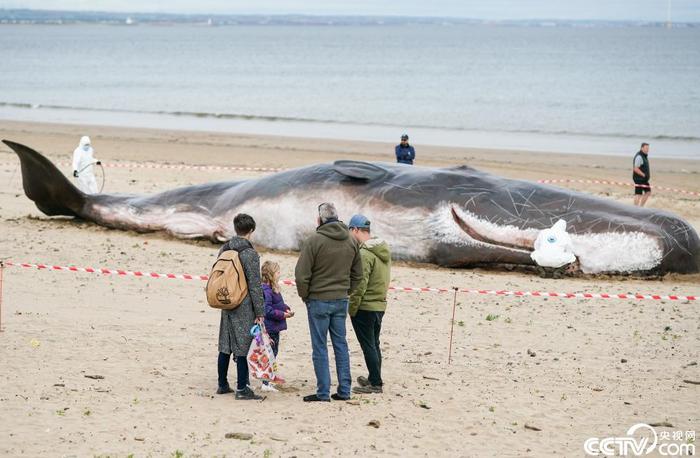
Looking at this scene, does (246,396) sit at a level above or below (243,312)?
below

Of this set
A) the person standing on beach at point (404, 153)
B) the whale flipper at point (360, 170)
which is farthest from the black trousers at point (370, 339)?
the person standing on beach at point (404, 153)

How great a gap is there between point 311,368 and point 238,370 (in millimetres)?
1312

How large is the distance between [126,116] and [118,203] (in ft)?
123

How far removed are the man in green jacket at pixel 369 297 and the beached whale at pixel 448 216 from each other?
17.8ft

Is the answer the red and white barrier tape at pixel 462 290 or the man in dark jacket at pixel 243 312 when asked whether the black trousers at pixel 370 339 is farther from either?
the red and white barrier tape at pixel 462 290

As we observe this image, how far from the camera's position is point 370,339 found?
368 inches

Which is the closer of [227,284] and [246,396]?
[227,284]

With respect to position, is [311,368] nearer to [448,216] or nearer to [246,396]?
[246,396]

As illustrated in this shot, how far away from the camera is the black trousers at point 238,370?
352 inches

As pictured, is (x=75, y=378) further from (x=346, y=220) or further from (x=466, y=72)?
(x=466, y=72)

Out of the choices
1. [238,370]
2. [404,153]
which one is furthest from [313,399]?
[404,153]

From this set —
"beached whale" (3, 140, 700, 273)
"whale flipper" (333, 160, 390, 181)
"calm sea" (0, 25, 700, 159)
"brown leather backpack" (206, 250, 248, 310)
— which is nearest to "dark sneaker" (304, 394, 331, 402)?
"brown leather backpack" (206, 250, 248, 310)

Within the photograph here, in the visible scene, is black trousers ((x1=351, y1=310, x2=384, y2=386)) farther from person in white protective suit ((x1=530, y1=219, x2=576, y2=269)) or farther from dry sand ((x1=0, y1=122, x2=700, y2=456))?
person in white protective suit ((x1=530, y1=219, x2=576, y2=269))

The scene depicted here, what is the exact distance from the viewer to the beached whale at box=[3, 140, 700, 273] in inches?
564
